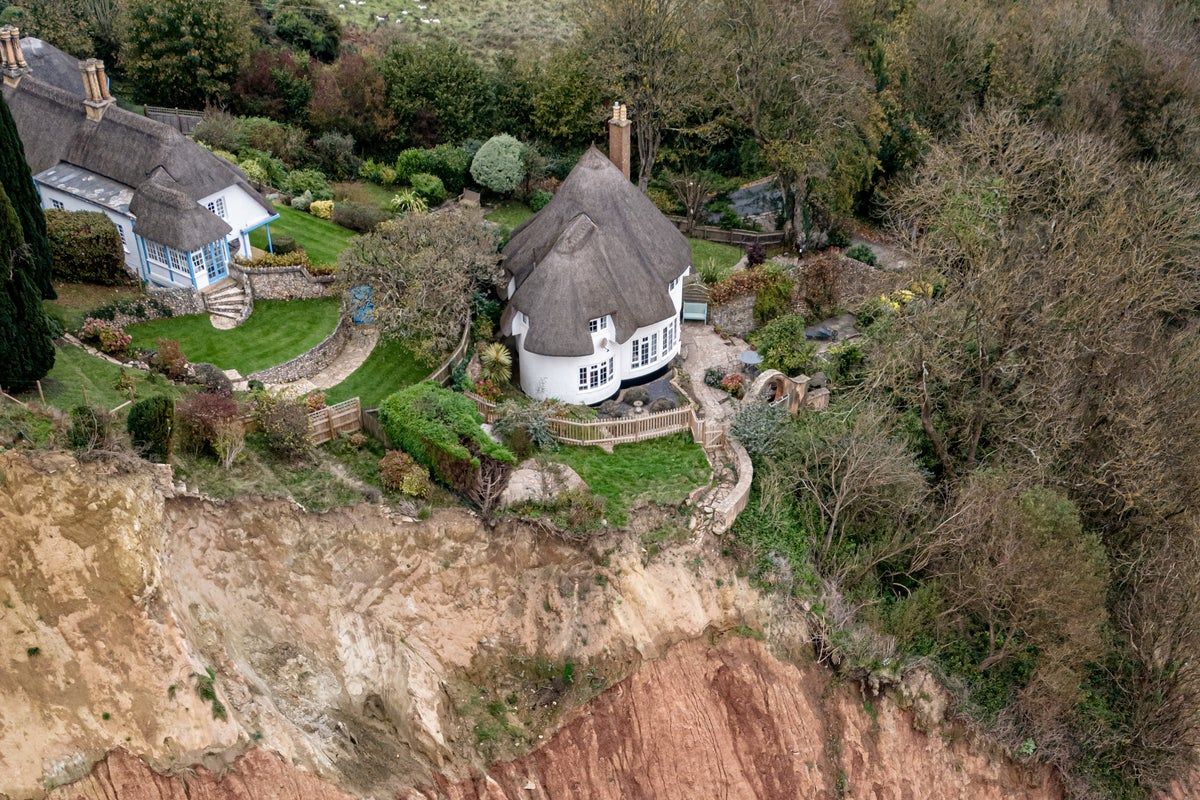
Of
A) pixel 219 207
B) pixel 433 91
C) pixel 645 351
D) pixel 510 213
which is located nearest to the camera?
pixel 645 351

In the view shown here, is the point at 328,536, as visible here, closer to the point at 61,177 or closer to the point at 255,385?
the point at 255,385

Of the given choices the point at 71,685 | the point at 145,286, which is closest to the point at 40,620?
the point at 71,685

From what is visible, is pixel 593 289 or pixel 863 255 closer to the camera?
pixel 593 289

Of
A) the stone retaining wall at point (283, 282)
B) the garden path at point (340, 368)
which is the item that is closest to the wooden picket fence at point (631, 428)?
the garden path at point (340, 368)

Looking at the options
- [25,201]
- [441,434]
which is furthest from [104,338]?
[441,434]

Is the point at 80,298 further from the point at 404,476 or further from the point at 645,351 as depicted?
the point at 645,351

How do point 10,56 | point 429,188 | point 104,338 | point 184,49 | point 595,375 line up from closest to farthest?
point 104,338
point 595,375
point 10,56
point 429,188
point 184,49
